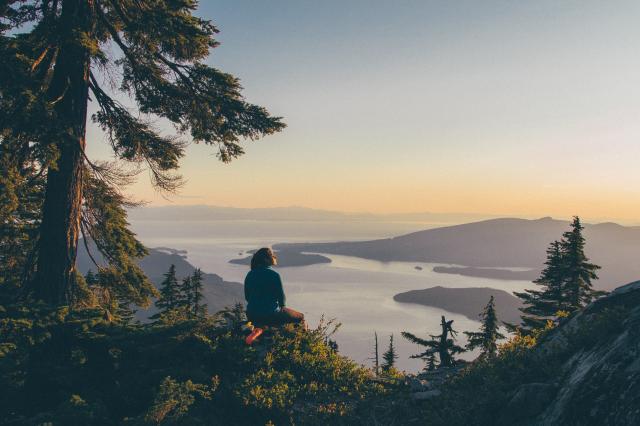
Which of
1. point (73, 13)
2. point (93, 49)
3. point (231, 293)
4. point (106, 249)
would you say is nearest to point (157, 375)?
point (106, 249)

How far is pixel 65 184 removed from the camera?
8.78 m

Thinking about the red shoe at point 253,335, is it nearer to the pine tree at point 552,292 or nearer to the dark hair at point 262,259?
the dark hair at point 262,259

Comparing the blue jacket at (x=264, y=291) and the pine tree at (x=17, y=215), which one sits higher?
the pine tree at (x=17, y=215)

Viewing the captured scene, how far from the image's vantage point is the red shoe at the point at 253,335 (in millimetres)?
6956

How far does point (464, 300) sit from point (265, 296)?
178m

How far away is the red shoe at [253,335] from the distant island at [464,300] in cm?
15535

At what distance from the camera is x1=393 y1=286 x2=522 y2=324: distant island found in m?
155

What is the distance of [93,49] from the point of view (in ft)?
25.6

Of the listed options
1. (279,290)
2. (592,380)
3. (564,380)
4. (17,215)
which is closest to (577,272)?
(564,380)

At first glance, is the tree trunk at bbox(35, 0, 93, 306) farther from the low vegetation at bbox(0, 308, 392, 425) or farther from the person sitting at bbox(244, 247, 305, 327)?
the person sitting at bbox(244, 247, 305, 327)

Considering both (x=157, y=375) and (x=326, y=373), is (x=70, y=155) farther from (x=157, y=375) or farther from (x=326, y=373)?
(x=326, y=373)

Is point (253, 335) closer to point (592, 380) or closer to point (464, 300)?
point (592, 380)

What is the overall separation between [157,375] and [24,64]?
624 cm

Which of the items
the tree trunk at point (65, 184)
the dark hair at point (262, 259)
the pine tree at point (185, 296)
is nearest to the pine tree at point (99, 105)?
the tree trunk at point (65, 184)
